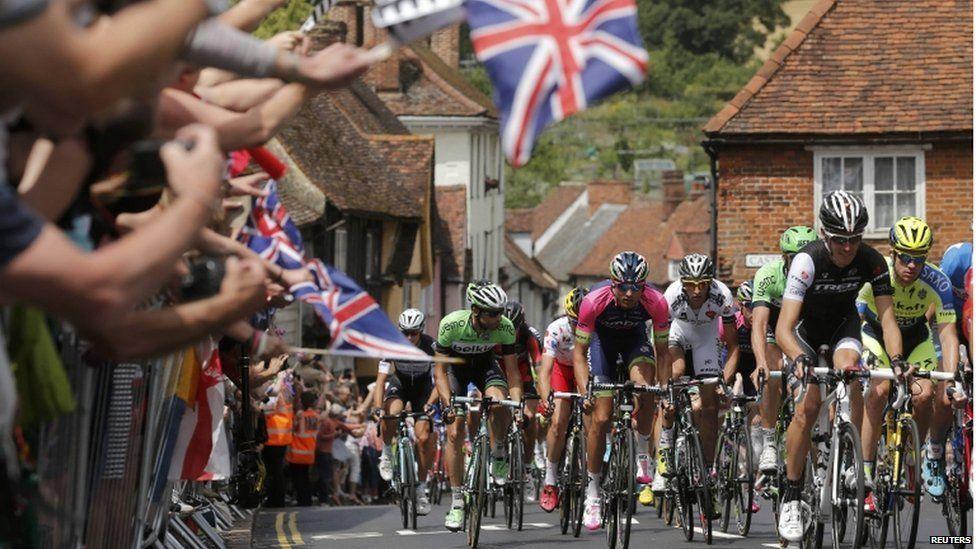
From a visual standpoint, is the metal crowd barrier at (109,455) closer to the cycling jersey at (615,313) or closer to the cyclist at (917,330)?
the cyclist at (917,330)

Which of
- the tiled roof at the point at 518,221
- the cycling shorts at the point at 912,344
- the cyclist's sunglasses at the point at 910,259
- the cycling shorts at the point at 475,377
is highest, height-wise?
the tiled roof at the point at 518,221

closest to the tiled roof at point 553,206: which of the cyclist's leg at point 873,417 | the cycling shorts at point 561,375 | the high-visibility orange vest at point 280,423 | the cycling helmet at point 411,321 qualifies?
the high-visibility orange vest at point 280,423

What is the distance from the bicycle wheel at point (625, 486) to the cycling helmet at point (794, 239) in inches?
86.0

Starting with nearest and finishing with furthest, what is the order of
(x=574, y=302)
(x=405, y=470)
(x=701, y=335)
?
(x=701, y=335) → (x=405, y=470) → (x=574, y=302)

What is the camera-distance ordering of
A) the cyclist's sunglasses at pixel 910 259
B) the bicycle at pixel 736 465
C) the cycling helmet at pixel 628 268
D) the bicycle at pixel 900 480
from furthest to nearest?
the bicycle at pixel 736 465, the cycling helmet at pixel 628 268, the cyclist's sunglasses at pixel 910 259, the bicycle at pixel 900 480

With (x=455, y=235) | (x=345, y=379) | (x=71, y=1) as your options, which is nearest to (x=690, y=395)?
(x=71, y=1)

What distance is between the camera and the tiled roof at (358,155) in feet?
162

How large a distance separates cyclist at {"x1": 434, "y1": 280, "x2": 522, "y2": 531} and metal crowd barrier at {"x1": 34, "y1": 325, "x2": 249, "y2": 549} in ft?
20.0

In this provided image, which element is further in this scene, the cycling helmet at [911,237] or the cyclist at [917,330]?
the cycling helmet at [911,237]

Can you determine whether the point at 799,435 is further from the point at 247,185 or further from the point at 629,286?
the point at 247,185

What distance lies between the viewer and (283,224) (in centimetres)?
937

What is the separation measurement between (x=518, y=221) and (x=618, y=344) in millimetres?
106236

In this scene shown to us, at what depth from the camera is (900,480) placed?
12.8m

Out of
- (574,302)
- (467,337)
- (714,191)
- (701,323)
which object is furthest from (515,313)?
(714,191)
